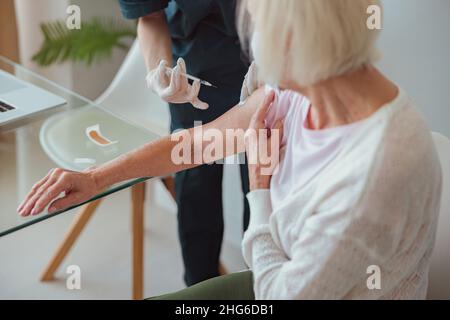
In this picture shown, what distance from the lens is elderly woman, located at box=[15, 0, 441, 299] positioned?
945 millimetres

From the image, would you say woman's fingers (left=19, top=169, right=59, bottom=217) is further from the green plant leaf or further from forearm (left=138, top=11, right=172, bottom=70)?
the green plant leaf

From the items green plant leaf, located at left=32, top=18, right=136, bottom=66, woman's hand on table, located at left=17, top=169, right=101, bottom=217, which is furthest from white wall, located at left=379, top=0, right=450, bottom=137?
green plant leaf, located at left=32, top=18, right=136, bottom=66

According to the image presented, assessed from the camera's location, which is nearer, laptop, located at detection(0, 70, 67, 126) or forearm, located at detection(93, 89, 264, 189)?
forearm, located at detection(93, 89, 264, 189)

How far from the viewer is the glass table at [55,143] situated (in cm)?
135

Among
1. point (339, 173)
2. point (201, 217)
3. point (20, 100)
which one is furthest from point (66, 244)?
point (339, 173)

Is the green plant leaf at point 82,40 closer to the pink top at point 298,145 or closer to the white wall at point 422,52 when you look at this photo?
the white wall at point 422,52

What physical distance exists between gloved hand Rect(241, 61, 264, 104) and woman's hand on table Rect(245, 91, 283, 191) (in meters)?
0.08

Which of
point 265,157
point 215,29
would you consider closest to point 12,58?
point 215,29

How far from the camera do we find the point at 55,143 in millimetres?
1472

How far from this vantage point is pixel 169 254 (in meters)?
2.17

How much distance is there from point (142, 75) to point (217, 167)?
0.91 ft

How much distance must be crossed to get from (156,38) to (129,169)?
32 centimetres

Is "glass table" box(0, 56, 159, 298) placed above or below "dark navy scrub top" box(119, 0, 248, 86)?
below

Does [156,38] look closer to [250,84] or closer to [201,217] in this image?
[250,84]
